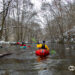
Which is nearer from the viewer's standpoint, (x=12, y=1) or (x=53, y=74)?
(x=53, y=74)

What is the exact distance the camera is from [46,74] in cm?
742

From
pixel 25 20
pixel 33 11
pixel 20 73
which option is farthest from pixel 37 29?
pixel 20 73

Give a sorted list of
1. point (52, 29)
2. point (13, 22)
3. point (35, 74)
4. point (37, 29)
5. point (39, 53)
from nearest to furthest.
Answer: point (35, 74)
point (39, 53)
point (13, 22)
point (52, 29)
point (37, 29)

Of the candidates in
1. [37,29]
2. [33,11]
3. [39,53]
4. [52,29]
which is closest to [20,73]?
[39,53]

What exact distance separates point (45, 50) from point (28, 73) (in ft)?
28.4

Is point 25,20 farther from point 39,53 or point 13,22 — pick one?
point 39,53

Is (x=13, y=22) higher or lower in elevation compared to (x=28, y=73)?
higher

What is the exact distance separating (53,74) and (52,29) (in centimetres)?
6443

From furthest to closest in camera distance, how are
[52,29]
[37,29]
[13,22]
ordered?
[37,29], [52,29], [13,22]

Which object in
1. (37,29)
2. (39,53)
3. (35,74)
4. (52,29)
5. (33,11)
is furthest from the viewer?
(37,29)

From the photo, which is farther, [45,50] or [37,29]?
[37,29]

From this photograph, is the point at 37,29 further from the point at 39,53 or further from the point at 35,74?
the point at 35,74

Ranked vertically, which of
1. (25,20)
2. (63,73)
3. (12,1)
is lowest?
(63,73)

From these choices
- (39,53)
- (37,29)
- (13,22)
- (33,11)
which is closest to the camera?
(39,53)
